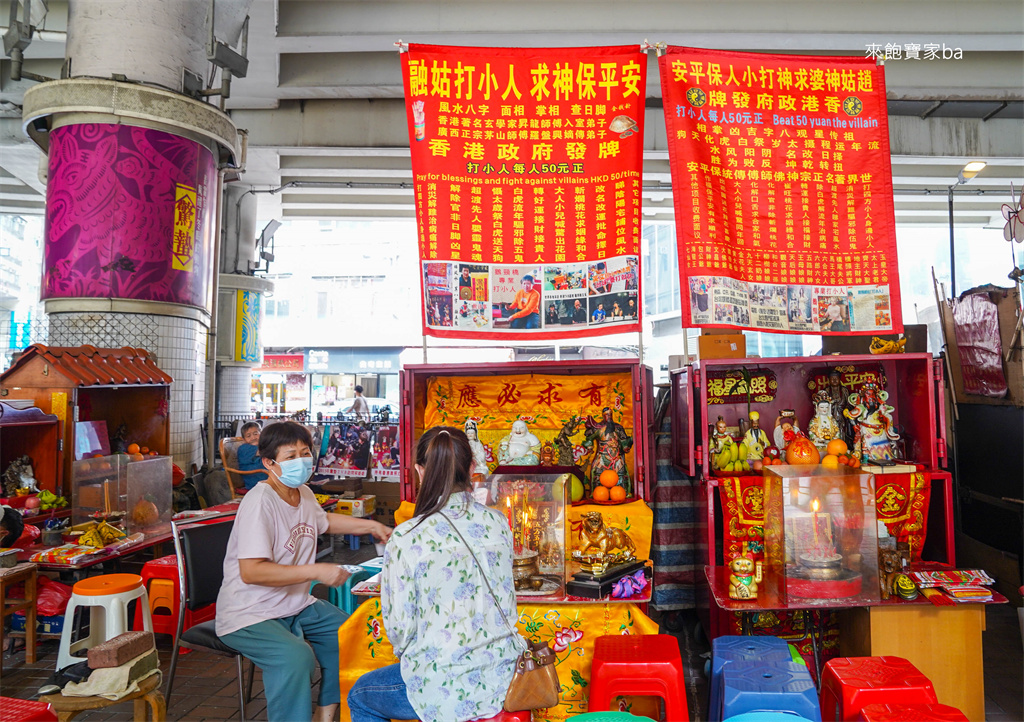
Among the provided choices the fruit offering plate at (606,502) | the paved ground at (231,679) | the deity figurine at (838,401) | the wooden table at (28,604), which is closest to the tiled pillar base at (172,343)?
the wooden table at (28,604)

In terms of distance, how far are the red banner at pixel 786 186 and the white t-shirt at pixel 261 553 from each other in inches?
111

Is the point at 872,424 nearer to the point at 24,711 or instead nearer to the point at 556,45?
the point at 24,711

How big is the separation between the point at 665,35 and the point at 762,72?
4390 millimetres

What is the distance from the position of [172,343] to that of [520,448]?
443 centimetres

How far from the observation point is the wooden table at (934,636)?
360 centimetres

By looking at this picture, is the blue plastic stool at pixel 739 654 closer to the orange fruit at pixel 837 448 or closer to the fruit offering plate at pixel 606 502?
the fruit offering plate at pixel 606 502

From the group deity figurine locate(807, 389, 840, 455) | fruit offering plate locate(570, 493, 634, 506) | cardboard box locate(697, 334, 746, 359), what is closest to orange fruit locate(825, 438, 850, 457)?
deity figurine locate(807, 389, 840, 455)

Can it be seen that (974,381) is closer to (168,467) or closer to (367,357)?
(168,467)

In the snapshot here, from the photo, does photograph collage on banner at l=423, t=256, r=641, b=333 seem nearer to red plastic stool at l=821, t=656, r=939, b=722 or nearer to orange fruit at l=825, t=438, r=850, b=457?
orange fruit at l=825, t=438, r=850, b=457

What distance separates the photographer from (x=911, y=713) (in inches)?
105

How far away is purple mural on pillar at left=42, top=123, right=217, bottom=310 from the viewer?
21.9 ft

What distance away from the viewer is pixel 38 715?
8.06 feet

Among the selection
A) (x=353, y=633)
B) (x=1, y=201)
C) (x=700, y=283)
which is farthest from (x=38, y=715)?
(x=1, y=201)

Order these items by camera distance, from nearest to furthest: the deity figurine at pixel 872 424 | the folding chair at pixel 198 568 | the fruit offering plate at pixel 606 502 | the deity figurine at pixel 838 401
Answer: the folding chair at pixel 198 568 → the fruit offering plate at pixel 606 502 → the deity figurine at pixel 872 424 → the deity figurine at pixel 838 401
